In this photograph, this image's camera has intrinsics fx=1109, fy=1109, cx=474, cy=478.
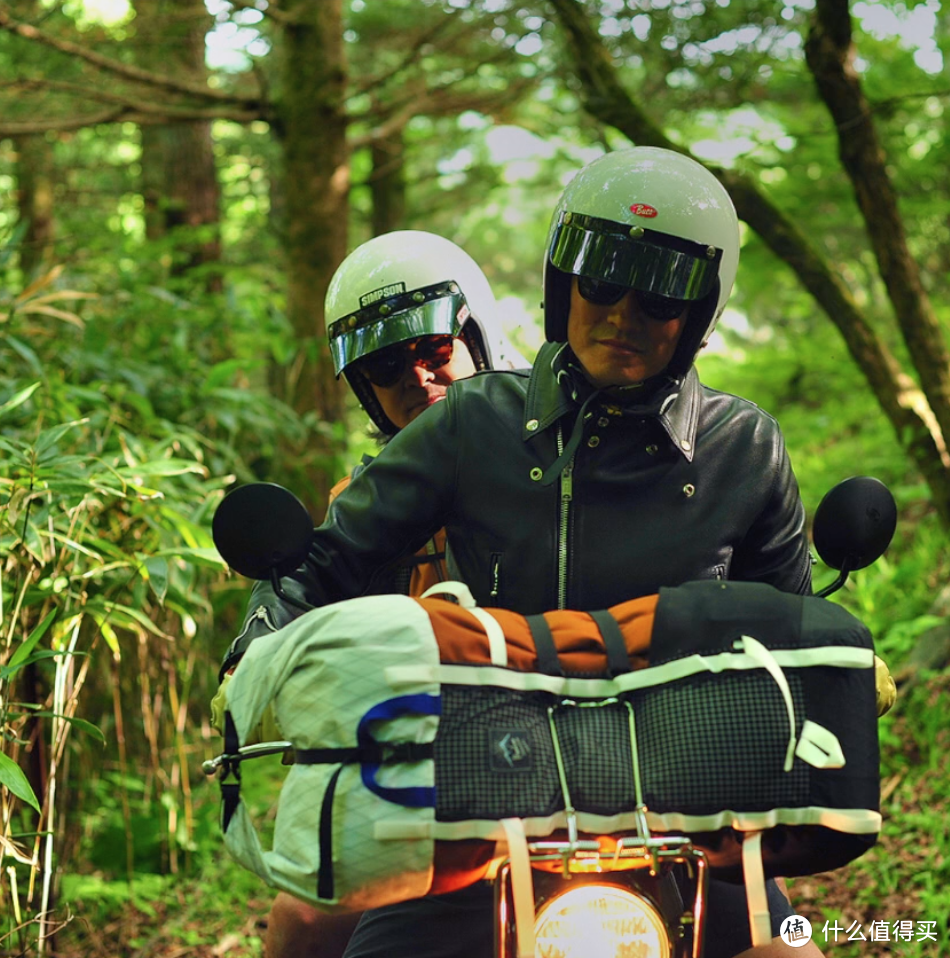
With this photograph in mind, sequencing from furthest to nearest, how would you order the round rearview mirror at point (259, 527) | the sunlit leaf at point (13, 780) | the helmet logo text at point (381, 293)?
the helmet logo text at point (381, 293)
the sunlit leaf at point (13, 780)
the round rearview mirror at point (259, 527)

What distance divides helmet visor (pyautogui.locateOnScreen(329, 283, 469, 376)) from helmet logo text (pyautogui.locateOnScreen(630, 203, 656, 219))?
1.19 meters

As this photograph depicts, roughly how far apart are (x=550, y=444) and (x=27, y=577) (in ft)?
6.41

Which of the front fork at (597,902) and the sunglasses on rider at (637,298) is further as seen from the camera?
the sunglasses on rider at (637,298)

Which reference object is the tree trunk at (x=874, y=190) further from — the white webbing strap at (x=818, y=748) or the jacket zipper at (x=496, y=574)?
the white webbing strap at (x=818, y=748)

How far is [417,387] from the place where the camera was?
3.35 meters

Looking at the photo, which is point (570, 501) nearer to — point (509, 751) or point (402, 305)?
point (509, 751)

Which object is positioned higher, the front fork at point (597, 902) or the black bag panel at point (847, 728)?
the black bag panel at point (847, 728)

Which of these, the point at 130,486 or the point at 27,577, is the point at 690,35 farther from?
the point at 27,577

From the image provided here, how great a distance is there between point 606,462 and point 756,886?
37.4 inches

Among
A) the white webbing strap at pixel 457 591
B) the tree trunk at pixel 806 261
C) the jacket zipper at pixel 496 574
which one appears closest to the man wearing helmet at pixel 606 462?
the jacket zipper at pixel 496 574

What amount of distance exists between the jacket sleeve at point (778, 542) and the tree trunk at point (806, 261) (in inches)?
118

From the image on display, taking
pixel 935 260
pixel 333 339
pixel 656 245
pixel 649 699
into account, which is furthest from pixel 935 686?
pixel 935 260

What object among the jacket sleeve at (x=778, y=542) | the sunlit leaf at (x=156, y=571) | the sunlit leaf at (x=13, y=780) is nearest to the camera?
the jacket sleeve at (x=778, y=542)

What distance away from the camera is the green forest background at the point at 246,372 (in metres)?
3.85
